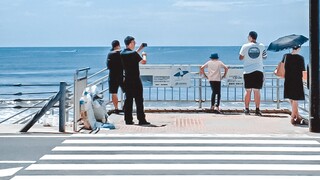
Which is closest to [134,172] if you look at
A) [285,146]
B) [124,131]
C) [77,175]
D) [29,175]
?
[77,175]

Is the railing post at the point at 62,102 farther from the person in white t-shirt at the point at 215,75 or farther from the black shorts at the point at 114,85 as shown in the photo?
the person in white t-shirt at the point at 215,75

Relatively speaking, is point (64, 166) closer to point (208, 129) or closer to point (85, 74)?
point (208, 129)

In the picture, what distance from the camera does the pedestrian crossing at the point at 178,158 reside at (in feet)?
27.5

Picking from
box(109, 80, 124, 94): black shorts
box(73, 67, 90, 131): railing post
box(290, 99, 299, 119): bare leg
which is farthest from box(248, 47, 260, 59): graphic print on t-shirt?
box(73, 67, 90, 131): railing post

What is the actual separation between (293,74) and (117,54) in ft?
13.6

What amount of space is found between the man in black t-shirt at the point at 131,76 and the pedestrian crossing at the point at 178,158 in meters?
1.55

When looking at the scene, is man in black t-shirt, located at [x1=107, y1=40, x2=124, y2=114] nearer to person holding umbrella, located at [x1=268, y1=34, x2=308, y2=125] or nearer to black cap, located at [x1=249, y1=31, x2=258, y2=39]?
black cap, located at [x1=249, y1=31, x2=258, y2=39]

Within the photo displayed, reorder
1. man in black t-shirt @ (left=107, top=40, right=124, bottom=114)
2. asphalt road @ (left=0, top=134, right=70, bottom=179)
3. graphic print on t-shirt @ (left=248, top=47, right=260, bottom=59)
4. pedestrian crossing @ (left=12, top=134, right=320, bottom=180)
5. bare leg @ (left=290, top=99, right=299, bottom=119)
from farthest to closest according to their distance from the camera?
1. graphic print on t-shirt @ (left=248, top=47, right=260, bottom=59)
2. man in black t-shirt @ (left=107, top=40, right=124, bottom=114)
3. bare leg @ (left=290, top=99, right=299, bottom=119)
4. asphalt road @ (left=0, top=134, right=70, bottom=179)
5. pedestrian crossing @ (left=12, top=134, right=320, bottom=180)

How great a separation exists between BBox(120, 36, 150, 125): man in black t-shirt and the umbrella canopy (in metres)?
3.02

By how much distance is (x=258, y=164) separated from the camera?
9094 mm

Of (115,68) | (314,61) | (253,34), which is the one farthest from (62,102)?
(253,34)

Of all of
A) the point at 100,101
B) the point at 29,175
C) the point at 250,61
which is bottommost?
the point at 29,175

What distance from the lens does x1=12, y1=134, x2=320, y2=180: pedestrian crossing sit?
27.5 ft

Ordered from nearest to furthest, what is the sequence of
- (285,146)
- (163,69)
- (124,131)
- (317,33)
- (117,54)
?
(285,146), (317,33), (124,131), (117,54), (163,69)
